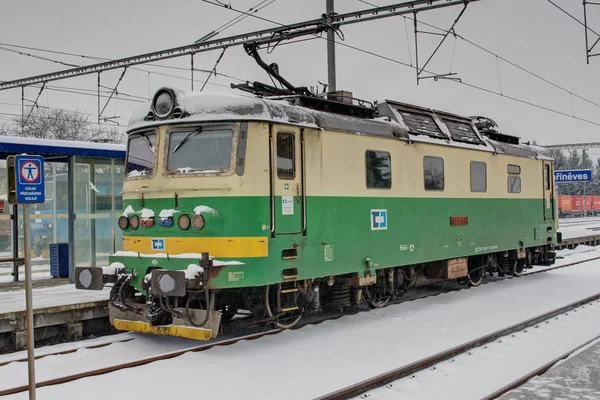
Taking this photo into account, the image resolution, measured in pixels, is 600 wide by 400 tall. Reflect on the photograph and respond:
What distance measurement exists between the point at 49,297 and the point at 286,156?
182 inches

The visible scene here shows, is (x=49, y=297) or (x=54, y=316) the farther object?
(x=49, y=297)

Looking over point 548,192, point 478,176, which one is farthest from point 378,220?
point 548,192

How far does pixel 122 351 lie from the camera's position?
27.6ft

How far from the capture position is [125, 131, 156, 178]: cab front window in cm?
909

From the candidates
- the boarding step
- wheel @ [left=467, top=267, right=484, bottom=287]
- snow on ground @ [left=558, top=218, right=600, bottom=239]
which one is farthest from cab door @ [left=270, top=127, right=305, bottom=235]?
snow on ground @ [left=558, top=218, right=600, bottom=239]

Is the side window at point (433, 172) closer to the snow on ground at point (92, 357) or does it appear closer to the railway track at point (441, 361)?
the railway track at point (441, 361)

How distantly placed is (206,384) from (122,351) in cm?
207

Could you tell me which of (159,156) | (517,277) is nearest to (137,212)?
(159,156)

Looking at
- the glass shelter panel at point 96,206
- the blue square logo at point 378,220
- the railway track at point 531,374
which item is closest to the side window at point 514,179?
the blue square logo at point 378,220

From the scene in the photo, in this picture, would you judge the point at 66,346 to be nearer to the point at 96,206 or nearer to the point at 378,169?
the point at 96,206

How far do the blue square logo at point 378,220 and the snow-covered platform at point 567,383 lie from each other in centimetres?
379

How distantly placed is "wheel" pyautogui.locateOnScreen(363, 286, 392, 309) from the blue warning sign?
6.54m

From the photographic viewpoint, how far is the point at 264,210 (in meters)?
8.54

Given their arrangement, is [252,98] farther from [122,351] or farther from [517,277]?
[517,277]
